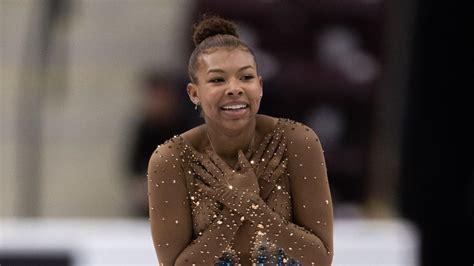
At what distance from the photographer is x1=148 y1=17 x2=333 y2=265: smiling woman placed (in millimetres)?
1367

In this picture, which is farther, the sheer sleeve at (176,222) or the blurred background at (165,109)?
the blurred background at (165,109)

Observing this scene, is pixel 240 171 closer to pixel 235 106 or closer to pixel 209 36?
pixel 235 106

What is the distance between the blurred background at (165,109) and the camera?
140 inches

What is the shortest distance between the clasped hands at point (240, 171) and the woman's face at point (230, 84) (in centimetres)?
7

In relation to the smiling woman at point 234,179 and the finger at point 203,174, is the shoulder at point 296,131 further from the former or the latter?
the finger at point 203,174

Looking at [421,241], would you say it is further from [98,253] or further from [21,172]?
[21,172]

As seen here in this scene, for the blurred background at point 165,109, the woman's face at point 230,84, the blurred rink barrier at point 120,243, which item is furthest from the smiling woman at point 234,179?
the blurred rink barrier at point 120,243

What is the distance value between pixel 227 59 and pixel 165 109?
187 centimetres

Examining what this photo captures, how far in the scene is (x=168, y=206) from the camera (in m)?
1.40

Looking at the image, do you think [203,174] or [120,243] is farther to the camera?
[120,243]

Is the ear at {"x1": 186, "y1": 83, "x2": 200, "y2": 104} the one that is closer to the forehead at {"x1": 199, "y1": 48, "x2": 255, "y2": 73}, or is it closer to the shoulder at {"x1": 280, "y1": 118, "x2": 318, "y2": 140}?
the forehead at {"x1": 199, "y1": 48, "x2": 255, "y2": 73}

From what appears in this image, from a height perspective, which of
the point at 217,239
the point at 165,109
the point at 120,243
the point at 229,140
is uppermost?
the point at 165,109

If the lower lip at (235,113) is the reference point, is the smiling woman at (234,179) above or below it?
below

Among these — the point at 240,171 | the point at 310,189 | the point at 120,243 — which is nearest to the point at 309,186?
the point at 310,189
